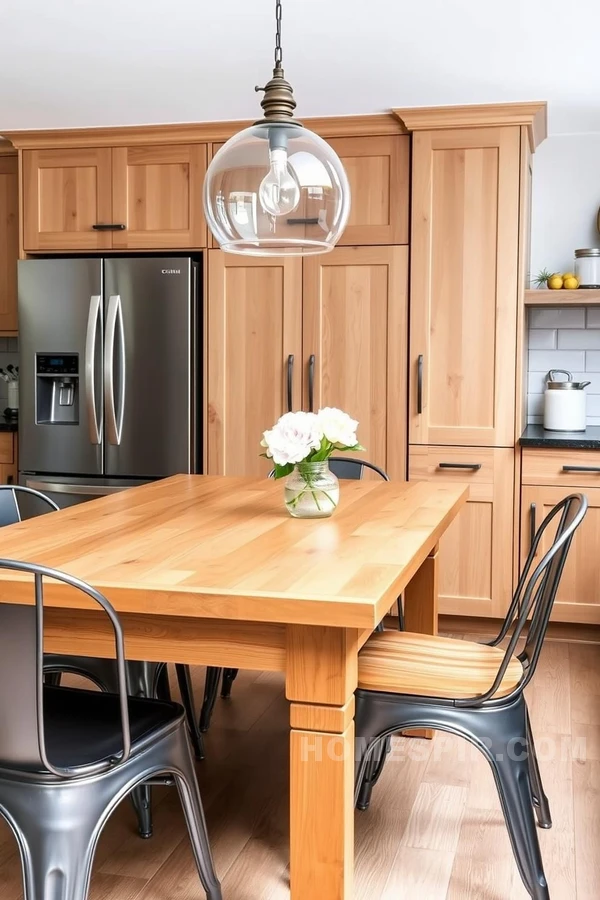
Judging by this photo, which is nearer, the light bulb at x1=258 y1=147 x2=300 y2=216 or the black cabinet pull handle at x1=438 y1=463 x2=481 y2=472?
the light bulb at x1=258 y1=147 x2=300 y2=216

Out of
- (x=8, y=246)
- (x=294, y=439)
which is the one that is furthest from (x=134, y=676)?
(x=8, y=246)

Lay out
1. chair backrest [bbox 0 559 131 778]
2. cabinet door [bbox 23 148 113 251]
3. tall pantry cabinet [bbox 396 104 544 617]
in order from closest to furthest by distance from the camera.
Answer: chair backrest [bbox 0 559 131 778], tall pantry cabinet [bbox 396 104 544 617], cabinet door [bbox 23 148 113 251]

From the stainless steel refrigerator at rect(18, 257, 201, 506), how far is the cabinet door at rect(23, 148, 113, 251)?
0.51 feet

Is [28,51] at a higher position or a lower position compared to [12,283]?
higher

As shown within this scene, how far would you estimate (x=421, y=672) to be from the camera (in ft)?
6.53

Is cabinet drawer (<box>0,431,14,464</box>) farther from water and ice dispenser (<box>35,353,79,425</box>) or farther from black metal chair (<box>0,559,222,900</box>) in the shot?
black metal chair (<box>0,559,222,900</box>)

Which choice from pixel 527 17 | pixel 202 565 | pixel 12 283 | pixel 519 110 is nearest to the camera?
pixel 202 565

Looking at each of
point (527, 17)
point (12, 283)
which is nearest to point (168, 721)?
point (527, 17)

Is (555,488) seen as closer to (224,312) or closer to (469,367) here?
(469,367)

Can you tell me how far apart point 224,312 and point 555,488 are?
1.65 metres

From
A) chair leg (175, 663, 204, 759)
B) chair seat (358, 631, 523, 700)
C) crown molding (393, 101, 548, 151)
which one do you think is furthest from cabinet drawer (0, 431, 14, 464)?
chair seat (358, 631, 523, 700)

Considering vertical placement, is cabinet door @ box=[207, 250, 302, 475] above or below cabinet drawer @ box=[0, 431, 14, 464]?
above

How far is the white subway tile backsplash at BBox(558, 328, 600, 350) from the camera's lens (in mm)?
4445

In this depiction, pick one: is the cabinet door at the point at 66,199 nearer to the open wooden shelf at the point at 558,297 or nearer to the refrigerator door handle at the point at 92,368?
the refrigerator door handle at the point at 92,368
